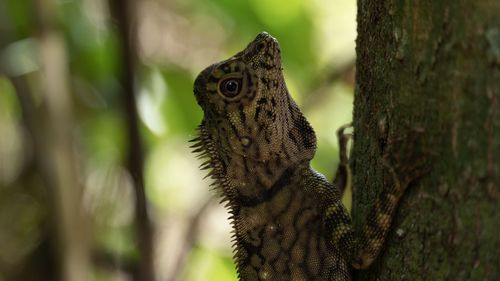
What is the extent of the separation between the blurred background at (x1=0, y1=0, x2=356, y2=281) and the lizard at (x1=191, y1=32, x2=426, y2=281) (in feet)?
1.44

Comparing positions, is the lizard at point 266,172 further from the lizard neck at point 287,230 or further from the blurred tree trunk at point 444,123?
the blurred tree trunk at point 444,123

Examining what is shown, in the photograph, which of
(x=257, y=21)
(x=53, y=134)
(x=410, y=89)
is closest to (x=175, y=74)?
(x=257, y=21)

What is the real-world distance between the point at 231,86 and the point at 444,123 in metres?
1.24

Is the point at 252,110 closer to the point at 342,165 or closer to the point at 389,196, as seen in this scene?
the point at 342,165

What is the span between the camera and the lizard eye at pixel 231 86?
3182mm

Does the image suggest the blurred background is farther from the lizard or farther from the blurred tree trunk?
the blurred tree trunk

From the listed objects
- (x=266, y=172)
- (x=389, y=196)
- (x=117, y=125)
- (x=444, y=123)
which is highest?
(x=117, y=125)

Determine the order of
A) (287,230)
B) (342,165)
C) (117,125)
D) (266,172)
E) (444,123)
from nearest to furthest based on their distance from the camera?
(444,123), (287,230), (266,172), (342,165), (117,125)

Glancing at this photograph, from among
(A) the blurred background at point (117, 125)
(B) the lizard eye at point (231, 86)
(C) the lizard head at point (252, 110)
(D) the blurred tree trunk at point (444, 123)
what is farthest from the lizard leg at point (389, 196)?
(A) the blurred background at point (117, 125)

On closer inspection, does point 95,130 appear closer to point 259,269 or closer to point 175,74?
point 175,74

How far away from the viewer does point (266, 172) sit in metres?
3.24

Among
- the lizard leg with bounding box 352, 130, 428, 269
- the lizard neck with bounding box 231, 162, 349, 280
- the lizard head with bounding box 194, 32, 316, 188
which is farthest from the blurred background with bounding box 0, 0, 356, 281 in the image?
the lizard leg with bounding box 352, 130, 428, 269

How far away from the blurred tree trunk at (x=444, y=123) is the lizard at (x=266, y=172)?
1.82 ft

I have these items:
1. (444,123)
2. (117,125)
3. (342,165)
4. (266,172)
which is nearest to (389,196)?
(444,123)
